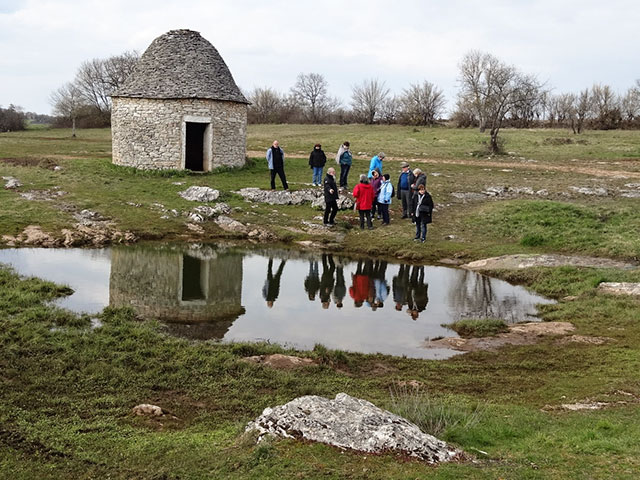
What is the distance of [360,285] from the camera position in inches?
620

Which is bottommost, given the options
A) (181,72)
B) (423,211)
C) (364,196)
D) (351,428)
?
(351,428)

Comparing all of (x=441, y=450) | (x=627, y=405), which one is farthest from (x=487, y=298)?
(x=441, y=450)

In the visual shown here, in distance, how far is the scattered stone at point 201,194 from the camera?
75.7 feet

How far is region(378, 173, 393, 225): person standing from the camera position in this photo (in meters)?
21.2

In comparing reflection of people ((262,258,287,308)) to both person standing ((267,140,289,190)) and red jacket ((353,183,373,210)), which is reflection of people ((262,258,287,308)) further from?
person standing ((267,140,289,190))

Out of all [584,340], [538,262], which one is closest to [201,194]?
[538,262]

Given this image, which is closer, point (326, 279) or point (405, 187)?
point (326, 279)

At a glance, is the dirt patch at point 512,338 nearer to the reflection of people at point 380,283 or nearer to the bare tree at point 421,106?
the reflection of people at point 380,283

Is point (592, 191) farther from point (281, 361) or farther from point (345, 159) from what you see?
point (281, 361)

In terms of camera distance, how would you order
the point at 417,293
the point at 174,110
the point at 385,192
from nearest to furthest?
1. the point at 417,293
2. the point at 385,192
3. the point at 174,110

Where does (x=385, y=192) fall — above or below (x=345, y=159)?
below

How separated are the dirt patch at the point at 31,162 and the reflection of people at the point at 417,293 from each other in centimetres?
1805

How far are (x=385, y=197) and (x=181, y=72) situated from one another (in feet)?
38.0

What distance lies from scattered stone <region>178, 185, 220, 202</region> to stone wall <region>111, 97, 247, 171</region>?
13.2 ft
